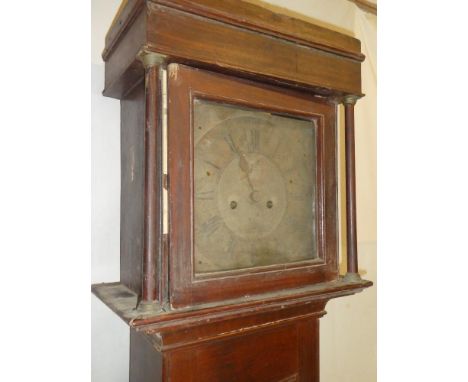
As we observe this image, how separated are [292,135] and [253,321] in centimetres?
59

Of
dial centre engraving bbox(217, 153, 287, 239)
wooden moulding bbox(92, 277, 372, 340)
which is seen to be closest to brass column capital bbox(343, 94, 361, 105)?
dial centre engraving bbox(217, 153, 287, 239)

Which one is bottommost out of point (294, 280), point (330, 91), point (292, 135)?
point (294, 280)

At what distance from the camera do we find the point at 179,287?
2.92ft

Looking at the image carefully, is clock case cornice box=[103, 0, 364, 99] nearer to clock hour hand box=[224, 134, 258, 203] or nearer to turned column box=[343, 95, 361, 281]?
turned column box=[343, 95, 361, 281]

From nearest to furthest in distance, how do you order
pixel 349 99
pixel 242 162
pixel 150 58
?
pixel 150 58 → pixel 242 162 → pixel 349 99

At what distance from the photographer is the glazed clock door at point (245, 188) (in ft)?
2.99

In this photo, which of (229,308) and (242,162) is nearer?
(229,308)

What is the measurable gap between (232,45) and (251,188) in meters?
0.40

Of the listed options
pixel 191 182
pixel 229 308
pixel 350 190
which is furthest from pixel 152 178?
pixel 350 190

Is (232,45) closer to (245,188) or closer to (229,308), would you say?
(245,188)

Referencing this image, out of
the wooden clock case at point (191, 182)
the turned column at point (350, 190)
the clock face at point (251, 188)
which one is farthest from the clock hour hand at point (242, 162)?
the turned column at point (350, 190)

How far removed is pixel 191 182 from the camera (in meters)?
0.92
